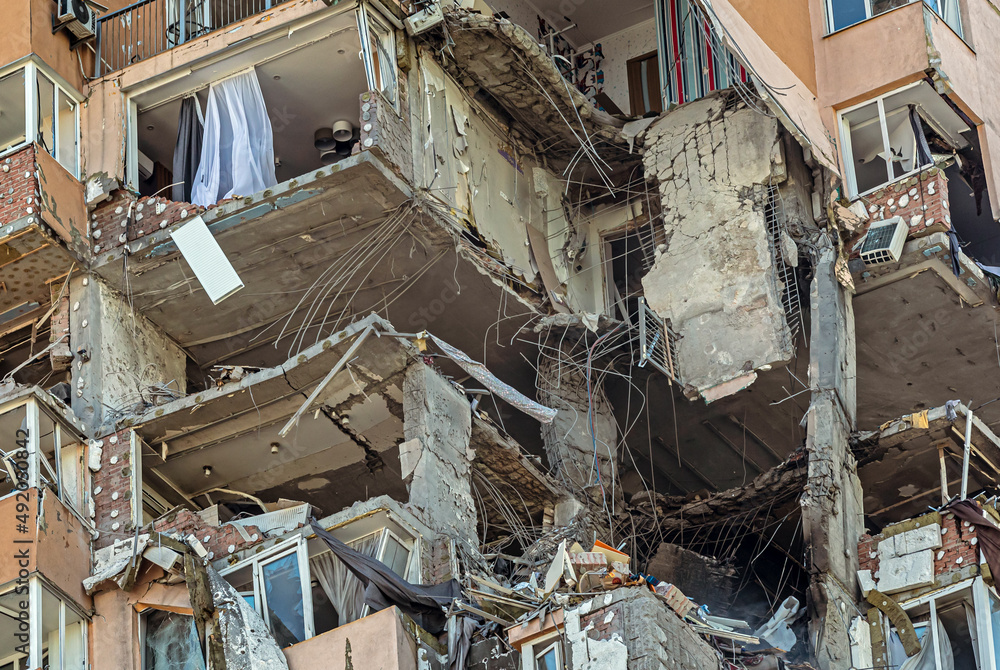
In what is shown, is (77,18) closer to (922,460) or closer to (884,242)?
(884,242)

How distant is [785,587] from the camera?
23281 millimetres

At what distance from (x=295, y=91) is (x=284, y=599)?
24.0 ft

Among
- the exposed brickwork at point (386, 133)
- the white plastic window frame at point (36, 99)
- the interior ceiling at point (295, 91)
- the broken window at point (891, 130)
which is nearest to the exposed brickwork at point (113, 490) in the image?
the white plastic window frame at point (36, 99)

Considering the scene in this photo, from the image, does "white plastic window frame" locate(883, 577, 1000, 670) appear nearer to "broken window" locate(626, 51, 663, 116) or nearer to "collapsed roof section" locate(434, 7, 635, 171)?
"collapsed roof section" locate(434, 7, 635, 171)

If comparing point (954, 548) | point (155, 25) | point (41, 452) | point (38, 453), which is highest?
point (155, 25)

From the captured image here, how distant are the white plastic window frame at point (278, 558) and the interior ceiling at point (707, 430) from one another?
6943mm

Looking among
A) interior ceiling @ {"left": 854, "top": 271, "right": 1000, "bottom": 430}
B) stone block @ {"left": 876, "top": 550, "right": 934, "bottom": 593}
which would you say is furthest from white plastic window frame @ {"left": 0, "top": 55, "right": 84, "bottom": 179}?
stone block @ {"left": 876, "top": 550, "right": 934, "bottom": 593}

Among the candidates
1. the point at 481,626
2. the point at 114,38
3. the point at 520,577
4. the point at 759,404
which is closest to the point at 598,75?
the point at 759,404

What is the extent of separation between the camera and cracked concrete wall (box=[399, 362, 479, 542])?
64.1 ft

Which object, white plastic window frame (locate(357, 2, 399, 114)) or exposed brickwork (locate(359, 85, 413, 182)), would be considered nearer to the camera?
exposed brickwork (locate(359, 85, 413, 182))

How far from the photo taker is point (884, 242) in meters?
23.1

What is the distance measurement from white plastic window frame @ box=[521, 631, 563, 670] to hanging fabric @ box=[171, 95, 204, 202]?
8380mm

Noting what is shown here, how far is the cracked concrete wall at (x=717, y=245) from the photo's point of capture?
22328mm

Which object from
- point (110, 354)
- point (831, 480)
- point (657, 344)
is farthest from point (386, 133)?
point (831, 480)
